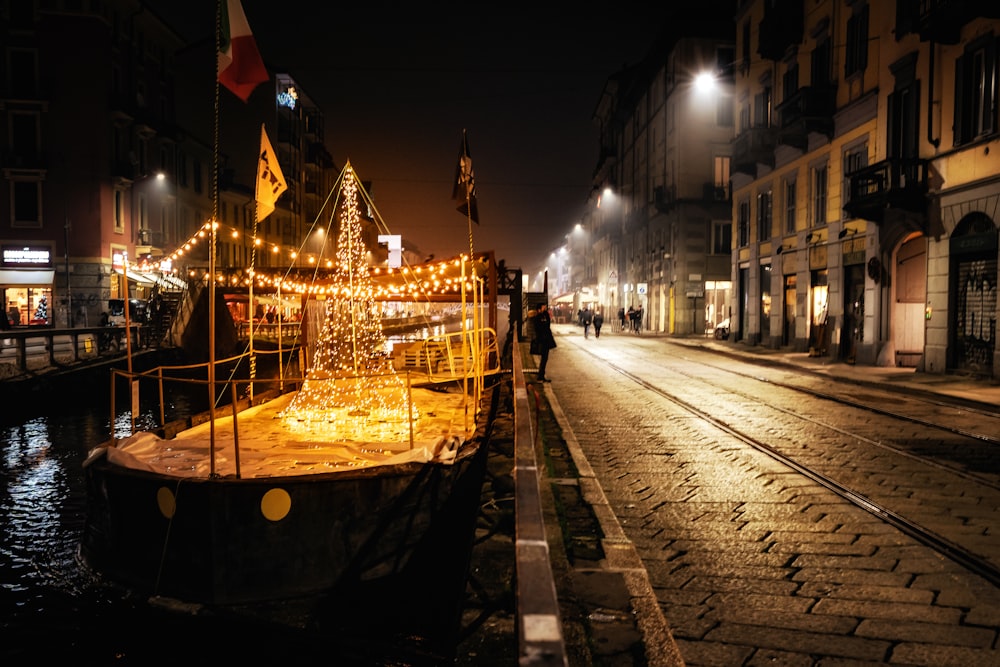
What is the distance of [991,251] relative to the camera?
1738 centimetres

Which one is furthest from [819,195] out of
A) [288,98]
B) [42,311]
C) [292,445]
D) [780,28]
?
[288,98]

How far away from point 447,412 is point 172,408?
13.0m

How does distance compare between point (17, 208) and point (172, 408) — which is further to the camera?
point (17, 208)

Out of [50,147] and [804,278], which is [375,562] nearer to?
[804,278]

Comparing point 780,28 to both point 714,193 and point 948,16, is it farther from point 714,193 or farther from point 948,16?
point 714,193

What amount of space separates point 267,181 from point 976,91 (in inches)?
702

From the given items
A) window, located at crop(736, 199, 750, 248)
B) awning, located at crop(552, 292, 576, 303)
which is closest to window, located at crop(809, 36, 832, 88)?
window, located at crop(736, 199, 750, 248)

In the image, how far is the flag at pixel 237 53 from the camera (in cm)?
747

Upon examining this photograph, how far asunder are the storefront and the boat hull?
3492cm

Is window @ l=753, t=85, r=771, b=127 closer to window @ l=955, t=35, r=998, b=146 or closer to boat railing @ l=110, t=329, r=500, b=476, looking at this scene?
window @ l=955, t=35, r=998, b=146

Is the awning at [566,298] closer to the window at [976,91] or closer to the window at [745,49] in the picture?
the window at [745,49]

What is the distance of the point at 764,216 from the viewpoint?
3359cm

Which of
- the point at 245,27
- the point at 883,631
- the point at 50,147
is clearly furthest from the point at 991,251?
the point at 50,147

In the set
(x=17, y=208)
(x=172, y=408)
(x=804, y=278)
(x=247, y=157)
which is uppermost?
(x=247, y=157)
